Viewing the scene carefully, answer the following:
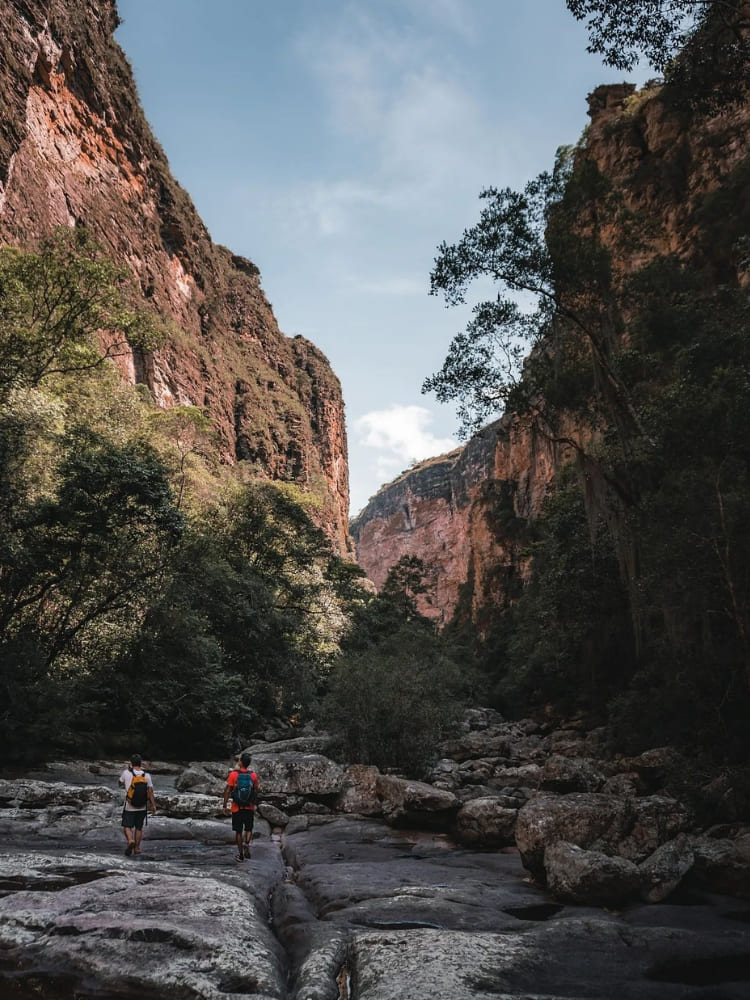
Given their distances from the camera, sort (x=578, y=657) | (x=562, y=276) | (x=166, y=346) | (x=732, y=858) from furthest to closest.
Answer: (x=166, y=346)
(x=578, y=657)
(x=562, y=276)
(x=732, y=858)

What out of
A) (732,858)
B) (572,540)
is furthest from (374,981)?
(572,540)

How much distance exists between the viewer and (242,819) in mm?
7691

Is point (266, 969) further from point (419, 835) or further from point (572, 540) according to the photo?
point (572, 540)

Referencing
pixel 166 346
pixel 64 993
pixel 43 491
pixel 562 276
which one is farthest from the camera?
pixel 166 346

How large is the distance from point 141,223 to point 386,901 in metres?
54.2

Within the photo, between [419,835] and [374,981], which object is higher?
[374,981]

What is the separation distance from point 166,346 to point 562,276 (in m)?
36.9

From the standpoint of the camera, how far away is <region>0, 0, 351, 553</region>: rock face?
31219mm

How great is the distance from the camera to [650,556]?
11.9 meters

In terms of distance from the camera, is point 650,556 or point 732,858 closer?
point 732,858

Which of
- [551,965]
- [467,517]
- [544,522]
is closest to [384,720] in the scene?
[551,965]

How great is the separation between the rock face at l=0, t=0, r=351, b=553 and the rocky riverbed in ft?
101

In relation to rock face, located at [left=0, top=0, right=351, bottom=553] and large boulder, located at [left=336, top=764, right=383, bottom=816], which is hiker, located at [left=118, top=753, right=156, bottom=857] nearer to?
large boulder, located at [left=336, top=764, right=383, bottom=816]

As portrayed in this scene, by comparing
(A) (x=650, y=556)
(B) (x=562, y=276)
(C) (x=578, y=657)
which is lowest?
(C) (x=578, y=657)
